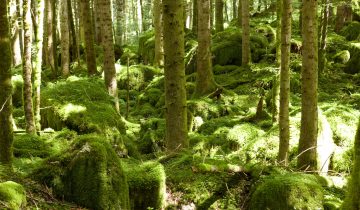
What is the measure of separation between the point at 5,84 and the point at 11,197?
5.14 feet

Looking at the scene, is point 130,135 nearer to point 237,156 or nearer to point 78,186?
point 237,156

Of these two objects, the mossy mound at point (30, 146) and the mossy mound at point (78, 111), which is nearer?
the mossy mound at point (30, 146)

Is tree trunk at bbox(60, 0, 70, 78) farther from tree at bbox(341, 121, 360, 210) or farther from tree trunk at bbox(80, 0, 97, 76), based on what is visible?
tree at bbox(341, 121, 360, 210)

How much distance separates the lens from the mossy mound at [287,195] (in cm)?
486

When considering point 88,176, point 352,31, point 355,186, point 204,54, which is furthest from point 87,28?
point 355,186

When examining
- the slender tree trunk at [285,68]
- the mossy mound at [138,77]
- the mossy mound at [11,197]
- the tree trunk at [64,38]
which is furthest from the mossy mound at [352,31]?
the mossy mound at [11,197]

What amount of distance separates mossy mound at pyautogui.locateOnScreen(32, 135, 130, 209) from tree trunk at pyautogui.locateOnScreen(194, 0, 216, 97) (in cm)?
808

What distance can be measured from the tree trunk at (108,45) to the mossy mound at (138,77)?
607 centimetres

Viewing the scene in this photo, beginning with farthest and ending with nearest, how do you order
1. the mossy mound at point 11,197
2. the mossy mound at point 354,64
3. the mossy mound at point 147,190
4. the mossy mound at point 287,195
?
1. the mossy mound at point 354,64
2. the mossy mound at point 147,190
3. the mossy mound at point 287,195
4. the mossy mound at point 11,197

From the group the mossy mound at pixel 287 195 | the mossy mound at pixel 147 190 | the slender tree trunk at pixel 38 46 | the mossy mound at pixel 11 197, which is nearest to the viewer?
the mossy mound at pixel 11 197

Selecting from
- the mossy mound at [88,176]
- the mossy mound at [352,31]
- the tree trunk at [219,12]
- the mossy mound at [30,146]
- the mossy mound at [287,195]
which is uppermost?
the tree trunk at [219,12]

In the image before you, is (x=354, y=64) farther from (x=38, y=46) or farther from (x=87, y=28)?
(x=38, y=46)

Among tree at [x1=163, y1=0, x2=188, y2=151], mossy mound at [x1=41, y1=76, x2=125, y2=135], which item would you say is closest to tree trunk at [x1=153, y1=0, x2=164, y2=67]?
mossy mound at [x1=41, y1=76, x2=125, y2=135]

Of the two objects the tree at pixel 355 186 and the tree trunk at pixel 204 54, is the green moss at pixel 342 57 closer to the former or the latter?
the tree trunk at pixel 204 54
